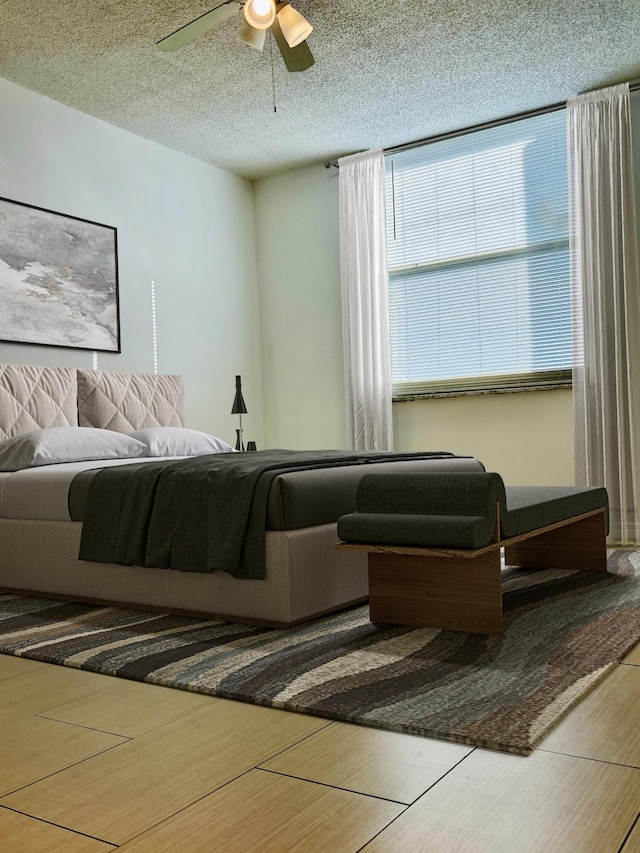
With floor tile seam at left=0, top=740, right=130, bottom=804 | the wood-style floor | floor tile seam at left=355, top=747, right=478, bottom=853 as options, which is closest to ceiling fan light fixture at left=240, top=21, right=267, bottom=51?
the wood-style floor

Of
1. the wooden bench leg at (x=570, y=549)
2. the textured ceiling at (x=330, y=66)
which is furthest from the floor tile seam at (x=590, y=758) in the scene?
the textured ceiling at (x=330, y=66)

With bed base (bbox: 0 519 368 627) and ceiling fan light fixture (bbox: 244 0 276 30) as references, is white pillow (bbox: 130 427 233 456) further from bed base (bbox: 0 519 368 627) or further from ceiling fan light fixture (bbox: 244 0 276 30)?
ceiling fan light fixture (bbox: 244 0 276 30)

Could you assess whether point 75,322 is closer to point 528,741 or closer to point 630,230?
point 630,230

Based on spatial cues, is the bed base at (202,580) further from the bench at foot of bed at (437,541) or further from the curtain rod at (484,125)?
the curtain rod at (484,125)

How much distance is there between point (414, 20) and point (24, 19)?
1.99 m

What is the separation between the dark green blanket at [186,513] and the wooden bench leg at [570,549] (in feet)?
3.34

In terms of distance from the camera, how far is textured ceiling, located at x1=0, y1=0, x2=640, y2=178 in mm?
4078

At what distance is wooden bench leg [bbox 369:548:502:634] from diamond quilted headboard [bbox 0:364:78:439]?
2.53 meters

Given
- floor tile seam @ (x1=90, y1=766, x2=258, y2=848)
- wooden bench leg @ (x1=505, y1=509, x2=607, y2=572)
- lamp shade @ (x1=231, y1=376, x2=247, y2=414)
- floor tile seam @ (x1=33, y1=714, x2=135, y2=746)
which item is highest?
lamp shade @ (x1=231, y1=376, x2=247, y2=414)

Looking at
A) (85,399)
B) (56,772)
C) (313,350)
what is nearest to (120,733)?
(56,772)

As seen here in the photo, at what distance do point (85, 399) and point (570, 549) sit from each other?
290 cm

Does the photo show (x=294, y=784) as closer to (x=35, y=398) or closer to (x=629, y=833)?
(x=629, y=833)

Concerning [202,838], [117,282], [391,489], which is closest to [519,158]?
[117,282]

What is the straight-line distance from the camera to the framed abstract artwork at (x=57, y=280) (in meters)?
4.61
